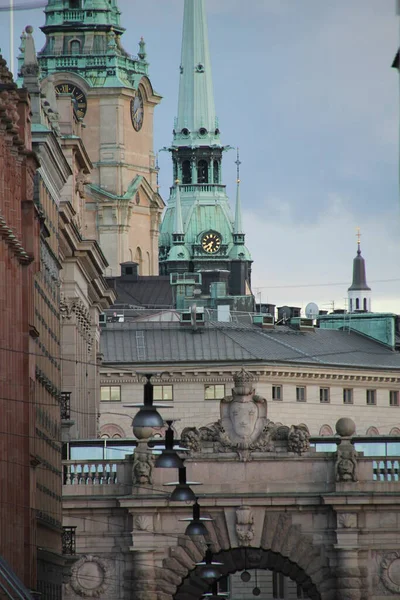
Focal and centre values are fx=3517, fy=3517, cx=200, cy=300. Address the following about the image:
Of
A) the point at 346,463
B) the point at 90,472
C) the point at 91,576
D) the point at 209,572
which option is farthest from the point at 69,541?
the point at 209,572

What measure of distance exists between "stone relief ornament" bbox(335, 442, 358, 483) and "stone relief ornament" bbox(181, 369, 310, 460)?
5.42ft

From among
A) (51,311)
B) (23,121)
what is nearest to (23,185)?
(23,121)

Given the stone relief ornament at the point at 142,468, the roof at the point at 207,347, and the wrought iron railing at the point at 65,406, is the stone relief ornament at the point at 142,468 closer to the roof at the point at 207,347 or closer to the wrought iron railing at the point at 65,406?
the wrought iron railing at the point at 65,406

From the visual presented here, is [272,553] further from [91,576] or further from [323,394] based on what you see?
[323,394]

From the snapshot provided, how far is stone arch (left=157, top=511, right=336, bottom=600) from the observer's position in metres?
110

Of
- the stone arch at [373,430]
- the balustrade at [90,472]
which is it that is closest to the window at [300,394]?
the stone arch at [373,430]

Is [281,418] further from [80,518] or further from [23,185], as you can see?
[23,185]

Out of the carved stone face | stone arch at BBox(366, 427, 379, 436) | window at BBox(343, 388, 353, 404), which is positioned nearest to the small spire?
the carved stone face

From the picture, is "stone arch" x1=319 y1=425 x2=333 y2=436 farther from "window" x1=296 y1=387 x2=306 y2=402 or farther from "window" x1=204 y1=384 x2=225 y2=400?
"window" x1=204 y1=384 x2=225 y2=400

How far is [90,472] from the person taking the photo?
4402 inches

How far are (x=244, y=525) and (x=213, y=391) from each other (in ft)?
248

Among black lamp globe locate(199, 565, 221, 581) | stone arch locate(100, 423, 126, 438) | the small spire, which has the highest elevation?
stone arch locate(100, 423, 126, 438)

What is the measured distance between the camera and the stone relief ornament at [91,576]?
109875 mm

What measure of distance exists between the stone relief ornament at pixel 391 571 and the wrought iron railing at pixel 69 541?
32.3 feet
